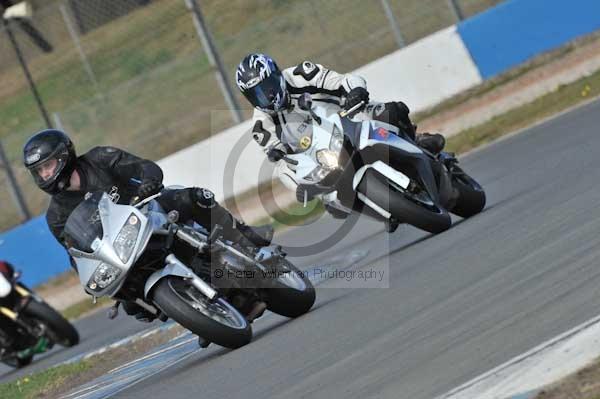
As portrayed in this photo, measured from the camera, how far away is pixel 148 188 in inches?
322

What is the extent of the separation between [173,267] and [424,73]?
10.3 m

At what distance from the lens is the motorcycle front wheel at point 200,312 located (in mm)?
7727

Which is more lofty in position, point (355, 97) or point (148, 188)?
point (148, 188)

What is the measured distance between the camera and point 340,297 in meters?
9.52

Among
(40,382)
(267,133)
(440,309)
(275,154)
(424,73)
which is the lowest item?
(424,73)

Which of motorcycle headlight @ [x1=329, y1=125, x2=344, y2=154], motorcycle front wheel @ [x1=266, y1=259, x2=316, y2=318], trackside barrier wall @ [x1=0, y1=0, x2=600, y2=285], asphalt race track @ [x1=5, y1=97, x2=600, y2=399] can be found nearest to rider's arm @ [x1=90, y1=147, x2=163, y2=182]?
motorcycle front wheel @ [x1=266, y1=259, x2=316, y2=318]

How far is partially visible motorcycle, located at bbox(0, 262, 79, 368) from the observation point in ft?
42.1

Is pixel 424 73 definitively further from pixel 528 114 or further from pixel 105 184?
pixel 105 184

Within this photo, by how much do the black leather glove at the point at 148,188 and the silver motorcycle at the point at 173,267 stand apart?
44 millimetres

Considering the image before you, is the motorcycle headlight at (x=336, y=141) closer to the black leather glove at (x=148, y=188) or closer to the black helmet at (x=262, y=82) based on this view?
the black helmet at (x=262, y=82)

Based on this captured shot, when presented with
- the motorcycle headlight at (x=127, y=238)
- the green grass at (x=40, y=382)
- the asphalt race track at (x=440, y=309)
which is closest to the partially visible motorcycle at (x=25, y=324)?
the green grass at (x=40, y=382)

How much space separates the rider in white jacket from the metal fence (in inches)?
307

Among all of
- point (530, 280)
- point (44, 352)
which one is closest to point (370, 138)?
point (530, 280)

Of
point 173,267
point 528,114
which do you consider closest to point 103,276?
point 173,267
